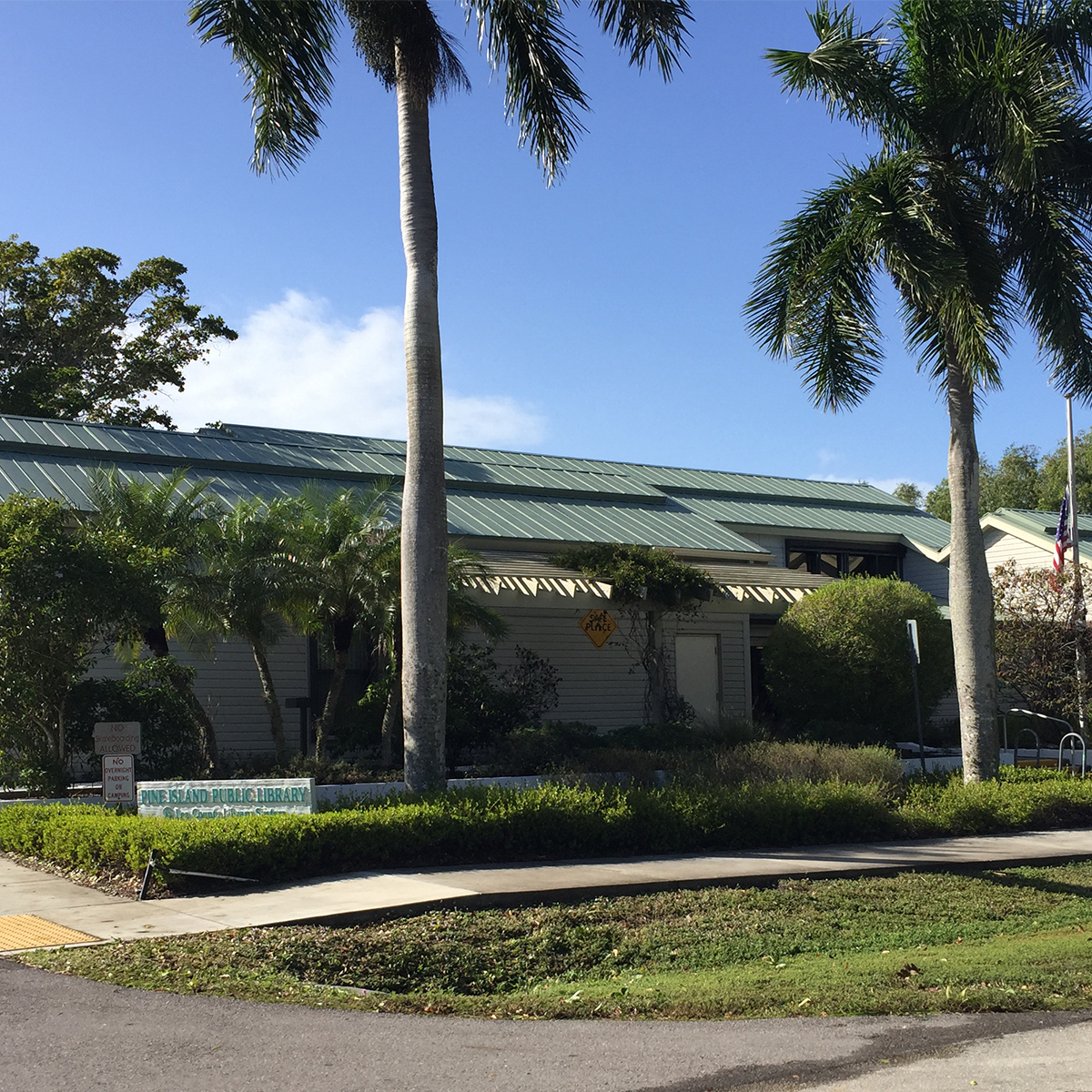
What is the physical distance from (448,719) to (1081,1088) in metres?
12.8

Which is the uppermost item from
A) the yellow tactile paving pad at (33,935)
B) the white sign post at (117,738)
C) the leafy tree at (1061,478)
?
the leafy tree at (1061,478)

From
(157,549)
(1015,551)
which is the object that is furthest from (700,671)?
(1015,551)

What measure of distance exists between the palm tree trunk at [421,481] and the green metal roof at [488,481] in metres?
7.61

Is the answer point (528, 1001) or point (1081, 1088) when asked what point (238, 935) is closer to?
point (528, 1001)

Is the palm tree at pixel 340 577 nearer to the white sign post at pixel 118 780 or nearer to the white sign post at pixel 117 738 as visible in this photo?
the white sign post at pixel 117 738

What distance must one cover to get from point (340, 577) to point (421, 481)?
3.31m

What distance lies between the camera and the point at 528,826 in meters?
12.2

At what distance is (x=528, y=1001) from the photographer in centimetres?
752

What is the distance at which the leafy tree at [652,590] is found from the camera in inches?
782

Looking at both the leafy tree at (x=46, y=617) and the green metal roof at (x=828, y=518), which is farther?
the green metal roof at (x=828, y=518)

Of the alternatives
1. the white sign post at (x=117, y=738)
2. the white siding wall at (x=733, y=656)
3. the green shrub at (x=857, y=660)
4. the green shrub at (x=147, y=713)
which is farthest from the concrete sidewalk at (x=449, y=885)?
the white siding wall at (x=733, y=656)

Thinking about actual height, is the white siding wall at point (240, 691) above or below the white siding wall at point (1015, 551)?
below

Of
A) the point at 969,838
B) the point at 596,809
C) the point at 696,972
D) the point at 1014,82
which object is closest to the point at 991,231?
the point at 1014,82

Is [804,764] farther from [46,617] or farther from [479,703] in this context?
[46,617]
